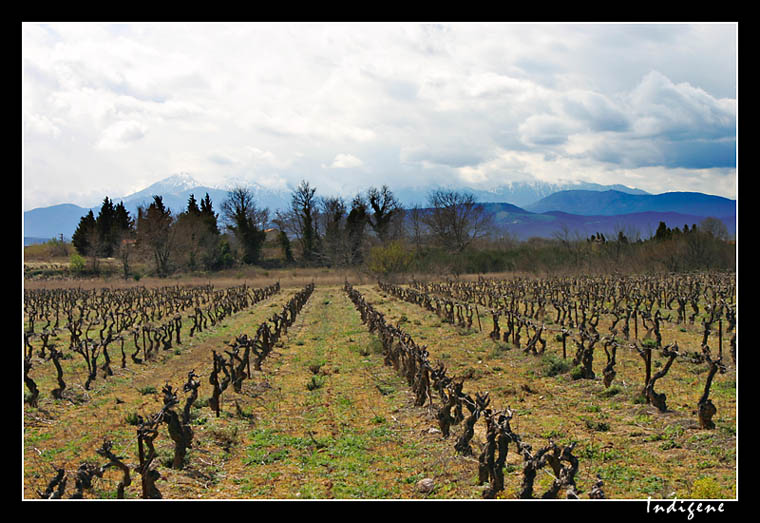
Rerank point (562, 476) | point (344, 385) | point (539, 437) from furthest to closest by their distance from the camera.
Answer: point (344, 385), point (539, 437), point (562, 476)

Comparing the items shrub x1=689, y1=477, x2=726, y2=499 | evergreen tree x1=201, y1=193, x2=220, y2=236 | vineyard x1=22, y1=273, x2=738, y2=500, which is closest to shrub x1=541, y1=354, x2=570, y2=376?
vineyard x1=22, y1=273, x2=738, y2=500

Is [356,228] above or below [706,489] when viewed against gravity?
above

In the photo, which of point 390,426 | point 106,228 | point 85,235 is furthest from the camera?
A: point 106,228

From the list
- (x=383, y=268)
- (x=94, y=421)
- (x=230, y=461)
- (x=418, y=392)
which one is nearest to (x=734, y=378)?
(x=418, y=392)

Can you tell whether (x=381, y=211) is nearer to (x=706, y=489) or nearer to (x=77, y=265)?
(x=77, y=265)

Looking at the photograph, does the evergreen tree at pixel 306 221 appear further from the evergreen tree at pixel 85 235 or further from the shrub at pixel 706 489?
the shrub at pixel 706 489

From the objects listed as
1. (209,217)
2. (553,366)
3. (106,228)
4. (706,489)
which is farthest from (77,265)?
(706,489)

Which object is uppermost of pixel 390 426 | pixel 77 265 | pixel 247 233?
pixel 247 233

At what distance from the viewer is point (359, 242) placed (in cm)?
6856

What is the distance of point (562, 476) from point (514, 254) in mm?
54326

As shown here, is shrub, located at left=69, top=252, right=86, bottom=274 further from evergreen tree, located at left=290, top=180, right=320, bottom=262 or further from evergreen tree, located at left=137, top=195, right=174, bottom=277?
evergreen tree, located at left=290, top=180, right=320, bottom=262

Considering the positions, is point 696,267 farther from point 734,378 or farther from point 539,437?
point 539,437

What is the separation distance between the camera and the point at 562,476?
16.2 feet
